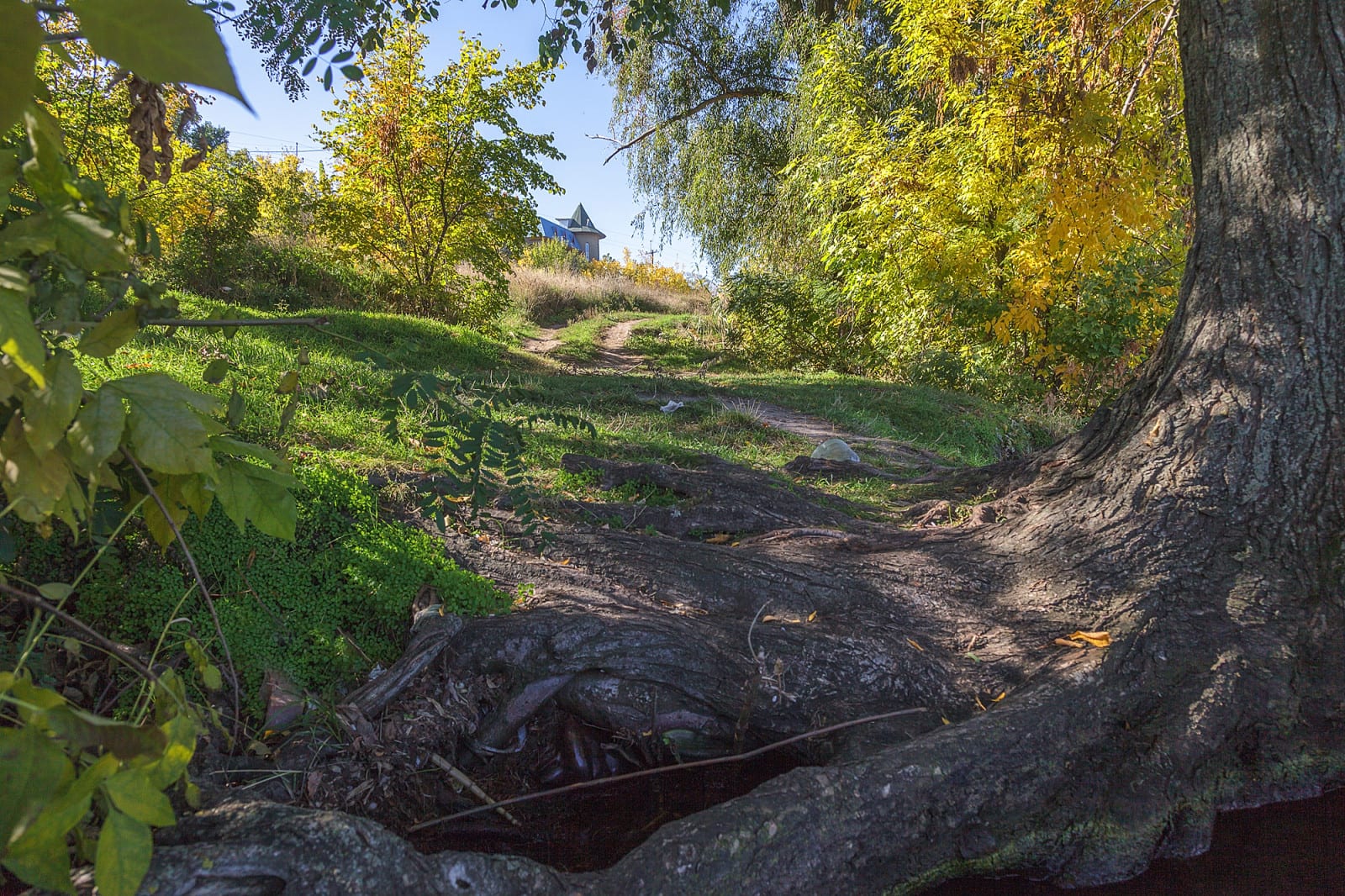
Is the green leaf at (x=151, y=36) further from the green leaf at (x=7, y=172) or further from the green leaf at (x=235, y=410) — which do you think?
the green leaf at (x=235, y=410)

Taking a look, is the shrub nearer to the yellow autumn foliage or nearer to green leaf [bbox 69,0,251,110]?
green leaf [bbox 69,0,251,110]

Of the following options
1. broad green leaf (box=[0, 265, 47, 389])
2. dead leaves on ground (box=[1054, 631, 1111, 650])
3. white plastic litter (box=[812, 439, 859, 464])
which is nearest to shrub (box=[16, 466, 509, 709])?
broad green leaf (box=[0, 265, 47, 389])

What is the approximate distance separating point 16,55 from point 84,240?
0.42m

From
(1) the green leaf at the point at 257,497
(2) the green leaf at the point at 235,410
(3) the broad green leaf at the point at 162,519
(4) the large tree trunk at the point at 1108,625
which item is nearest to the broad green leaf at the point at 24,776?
(1) the green leaf at the point at 257,497

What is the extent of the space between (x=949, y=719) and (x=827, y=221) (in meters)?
11.5

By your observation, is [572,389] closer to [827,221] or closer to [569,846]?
[569,846]

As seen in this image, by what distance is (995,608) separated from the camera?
3.18 meters

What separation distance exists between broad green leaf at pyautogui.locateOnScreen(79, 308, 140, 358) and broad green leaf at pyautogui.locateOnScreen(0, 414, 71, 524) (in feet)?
0.54

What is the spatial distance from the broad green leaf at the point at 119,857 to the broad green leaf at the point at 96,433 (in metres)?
0.45

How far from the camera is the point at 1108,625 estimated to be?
2875 millimetres

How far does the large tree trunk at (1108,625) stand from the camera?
7.73ft

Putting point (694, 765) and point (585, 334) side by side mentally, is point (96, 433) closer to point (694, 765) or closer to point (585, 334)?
point (694, 765)

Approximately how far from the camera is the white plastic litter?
632cm

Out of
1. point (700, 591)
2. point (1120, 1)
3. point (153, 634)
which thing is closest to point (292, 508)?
point (153, 634)
